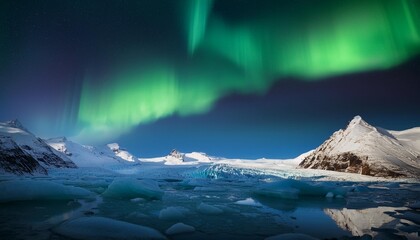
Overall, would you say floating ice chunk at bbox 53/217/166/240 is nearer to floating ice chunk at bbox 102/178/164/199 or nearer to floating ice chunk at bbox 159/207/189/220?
floating ice chunk at bbox 159/207/189/220

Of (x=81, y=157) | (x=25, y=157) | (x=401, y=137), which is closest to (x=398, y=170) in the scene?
(x=401, y=137)

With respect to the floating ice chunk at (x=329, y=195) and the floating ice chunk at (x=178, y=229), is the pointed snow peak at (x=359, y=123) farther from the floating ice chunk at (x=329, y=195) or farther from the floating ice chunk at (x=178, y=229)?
the floating ice chunk at (x=178, y=229)

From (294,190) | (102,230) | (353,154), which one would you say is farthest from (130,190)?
(353,154)

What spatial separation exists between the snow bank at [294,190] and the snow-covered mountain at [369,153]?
192 ft

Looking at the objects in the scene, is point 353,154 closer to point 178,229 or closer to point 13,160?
point 13,160

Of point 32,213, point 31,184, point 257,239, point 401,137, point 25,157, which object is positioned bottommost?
point 257,239

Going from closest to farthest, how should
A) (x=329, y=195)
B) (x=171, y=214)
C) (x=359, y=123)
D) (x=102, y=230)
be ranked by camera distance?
(x=102, y=230) → (x=171, y=214) → (x=329, y=195) → (x=359, y=123)

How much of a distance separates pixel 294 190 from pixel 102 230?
47.6 feet

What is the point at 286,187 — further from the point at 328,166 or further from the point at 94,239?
the point at 328,166

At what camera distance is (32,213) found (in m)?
8.60

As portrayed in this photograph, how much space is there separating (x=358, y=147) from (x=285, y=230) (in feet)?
305

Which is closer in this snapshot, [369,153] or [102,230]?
[102,230]

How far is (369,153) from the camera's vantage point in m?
80.2

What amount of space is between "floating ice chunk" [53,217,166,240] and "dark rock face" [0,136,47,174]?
163ft
